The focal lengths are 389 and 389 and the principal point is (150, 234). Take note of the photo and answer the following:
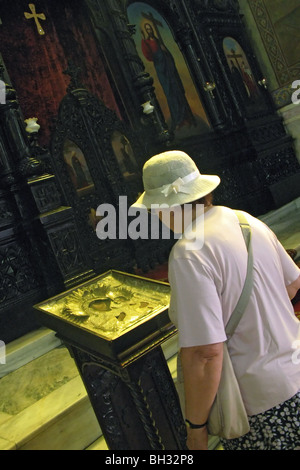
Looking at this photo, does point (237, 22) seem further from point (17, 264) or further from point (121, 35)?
point (17, 264)

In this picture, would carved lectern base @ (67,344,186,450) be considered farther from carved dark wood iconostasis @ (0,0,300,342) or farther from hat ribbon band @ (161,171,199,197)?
carved dark wood iconostasis @ (0,0,300,342)

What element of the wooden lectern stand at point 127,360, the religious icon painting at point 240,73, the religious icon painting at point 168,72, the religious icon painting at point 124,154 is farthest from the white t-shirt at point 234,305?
the religious icon painting at point 240,73

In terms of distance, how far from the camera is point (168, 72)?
6742 millimetres


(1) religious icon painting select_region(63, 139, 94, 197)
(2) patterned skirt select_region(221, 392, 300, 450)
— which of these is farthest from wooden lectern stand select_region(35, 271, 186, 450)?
(1) religious icon painting select_region(63, 139, 94, 197)

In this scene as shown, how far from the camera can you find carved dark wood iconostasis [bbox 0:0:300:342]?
4.00m

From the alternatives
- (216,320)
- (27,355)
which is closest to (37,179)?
(27,355)

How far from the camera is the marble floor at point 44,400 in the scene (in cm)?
231

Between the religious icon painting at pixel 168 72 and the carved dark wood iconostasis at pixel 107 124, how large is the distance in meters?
0.02

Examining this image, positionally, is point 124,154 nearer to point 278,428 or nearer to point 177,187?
point 177,187

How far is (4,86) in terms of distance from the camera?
393cm

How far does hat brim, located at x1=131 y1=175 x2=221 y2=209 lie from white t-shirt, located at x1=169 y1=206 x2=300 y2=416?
0.08 metres

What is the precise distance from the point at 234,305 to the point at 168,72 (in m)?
6.15

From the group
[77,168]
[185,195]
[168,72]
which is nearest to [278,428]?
[185,195]

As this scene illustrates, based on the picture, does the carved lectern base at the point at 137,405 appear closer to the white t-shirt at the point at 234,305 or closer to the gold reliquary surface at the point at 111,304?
the gold reliquary surface at the point at 111,304
